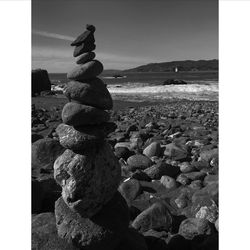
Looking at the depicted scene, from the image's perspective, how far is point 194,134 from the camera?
11.5 meters

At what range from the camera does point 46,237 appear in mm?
3693

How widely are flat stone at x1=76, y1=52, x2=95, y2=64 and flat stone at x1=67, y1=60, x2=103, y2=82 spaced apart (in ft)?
0.15

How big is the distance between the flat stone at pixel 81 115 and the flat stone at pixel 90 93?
59 mm

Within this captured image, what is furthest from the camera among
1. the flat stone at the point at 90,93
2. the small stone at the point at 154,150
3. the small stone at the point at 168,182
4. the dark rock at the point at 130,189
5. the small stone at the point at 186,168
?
the small stone at the point at 154,150

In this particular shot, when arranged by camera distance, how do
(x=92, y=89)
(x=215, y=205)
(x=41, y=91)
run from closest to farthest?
(x=92, y=89)
(x=215, y=205)
(x=41, y=91)

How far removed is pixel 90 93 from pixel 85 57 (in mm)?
390

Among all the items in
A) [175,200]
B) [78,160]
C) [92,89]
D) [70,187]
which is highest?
[92,89]

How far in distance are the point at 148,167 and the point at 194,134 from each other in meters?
4.37

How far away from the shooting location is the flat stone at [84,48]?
3.46 m

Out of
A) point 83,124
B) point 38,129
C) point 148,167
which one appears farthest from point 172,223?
point 38,129

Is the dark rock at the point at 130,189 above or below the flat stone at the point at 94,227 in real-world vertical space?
below

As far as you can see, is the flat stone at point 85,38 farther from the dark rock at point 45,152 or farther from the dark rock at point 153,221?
the dark rock at point 45,152

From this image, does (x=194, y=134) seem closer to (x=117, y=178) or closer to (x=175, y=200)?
(x=175, y=200)

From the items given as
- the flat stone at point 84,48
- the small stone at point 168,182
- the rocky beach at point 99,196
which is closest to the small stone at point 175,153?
the rocky beach at point 99,196
